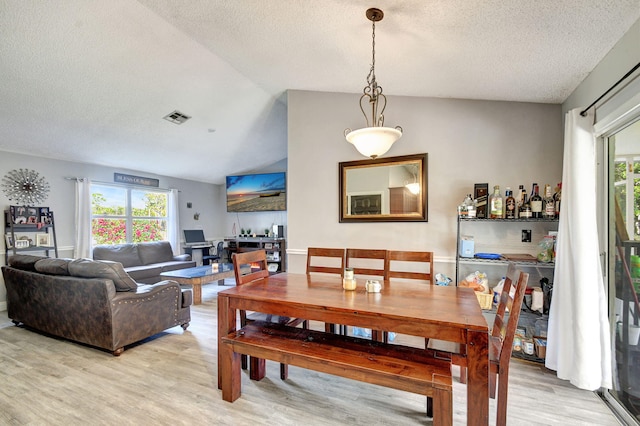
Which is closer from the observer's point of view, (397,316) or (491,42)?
(397,316)

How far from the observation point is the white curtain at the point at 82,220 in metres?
4.98

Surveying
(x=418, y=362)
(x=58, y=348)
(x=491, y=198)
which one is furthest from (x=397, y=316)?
(x=58, y=348)

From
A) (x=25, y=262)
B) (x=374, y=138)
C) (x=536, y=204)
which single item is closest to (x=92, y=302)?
(x=25, y=262)

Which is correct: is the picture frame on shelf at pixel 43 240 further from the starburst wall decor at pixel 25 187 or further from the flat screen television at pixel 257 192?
the flat screen television at pixel 257 192

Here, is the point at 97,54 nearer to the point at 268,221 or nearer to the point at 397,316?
the point at 397,316

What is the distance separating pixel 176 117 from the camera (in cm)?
428

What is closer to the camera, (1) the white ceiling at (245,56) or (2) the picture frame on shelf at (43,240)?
(1) the white ceiling at (245,56)

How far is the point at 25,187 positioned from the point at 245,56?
13.7ft

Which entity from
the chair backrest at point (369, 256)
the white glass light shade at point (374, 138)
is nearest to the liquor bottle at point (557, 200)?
the chair backrest at point (369, 256)

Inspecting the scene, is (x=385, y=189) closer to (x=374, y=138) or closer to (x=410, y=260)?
(x=410, y=260)

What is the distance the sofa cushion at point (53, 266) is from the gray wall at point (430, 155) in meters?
2.37

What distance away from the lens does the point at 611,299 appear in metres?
2.13

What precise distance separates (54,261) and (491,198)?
4528mm

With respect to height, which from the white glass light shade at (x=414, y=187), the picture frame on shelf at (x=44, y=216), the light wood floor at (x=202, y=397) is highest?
the white glass light shade at (x=414, y=187)
